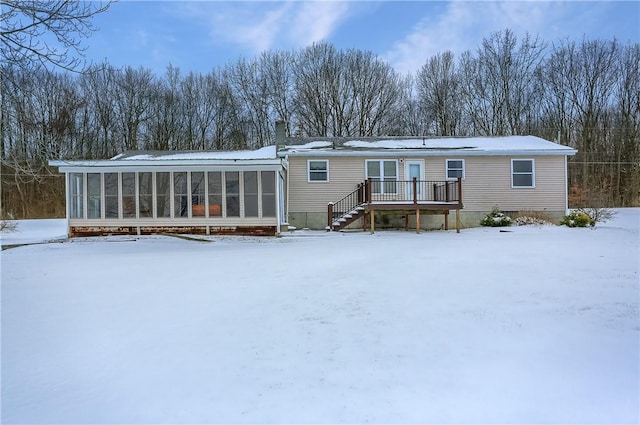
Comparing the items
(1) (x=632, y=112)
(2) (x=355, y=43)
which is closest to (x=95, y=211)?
(2) (x=355, y=43)

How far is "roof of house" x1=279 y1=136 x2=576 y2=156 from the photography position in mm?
17047

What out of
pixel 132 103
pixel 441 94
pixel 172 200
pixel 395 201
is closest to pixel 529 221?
pixel 395 201

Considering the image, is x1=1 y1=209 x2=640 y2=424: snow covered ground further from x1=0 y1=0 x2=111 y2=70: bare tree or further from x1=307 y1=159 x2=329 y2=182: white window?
x1=307 y1=159 x2=329 y2=182: white window

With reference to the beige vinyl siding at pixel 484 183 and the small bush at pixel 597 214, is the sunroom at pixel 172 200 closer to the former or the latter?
the beige vinyl siding at pixel 484 183

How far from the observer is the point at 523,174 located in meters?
17.5

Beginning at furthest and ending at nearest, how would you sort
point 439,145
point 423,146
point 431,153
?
point 439,145 → point 423,146 → point 431,153

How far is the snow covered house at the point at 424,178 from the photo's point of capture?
56.0 ft

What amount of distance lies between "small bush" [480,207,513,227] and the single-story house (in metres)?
0.47

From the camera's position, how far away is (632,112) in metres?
30.1

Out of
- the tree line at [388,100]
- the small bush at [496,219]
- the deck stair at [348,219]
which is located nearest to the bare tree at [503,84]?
the tree line at [388,100]

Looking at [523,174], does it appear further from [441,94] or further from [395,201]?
[441,94]

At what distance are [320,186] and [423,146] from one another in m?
4.61

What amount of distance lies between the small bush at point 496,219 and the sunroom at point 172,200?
8.08 metres

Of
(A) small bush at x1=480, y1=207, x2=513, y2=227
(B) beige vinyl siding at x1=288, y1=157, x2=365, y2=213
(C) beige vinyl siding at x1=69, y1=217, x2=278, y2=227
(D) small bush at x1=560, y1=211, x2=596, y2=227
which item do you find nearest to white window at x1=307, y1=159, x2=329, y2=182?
(B) beige vinyl siding at x1=288, y1=157, x2=365, y2=213
